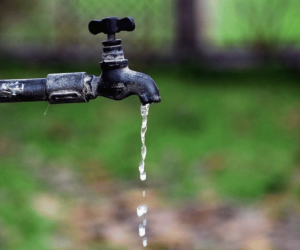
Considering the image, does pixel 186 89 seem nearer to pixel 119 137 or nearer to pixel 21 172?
pixel 119 137

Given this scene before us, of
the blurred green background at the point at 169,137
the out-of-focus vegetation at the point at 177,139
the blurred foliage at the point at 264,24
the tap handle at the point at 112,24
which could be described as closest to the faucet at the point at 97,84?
the tap handle at the point at 112,24

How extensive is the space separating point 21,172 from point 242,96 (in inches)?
80.4

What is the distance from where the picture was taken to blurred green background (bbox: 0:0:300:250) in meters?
3.35

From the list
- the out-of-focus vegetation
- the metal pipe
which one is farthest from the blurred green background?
the metal pipe

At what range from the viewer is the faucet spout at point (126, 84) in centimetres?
135

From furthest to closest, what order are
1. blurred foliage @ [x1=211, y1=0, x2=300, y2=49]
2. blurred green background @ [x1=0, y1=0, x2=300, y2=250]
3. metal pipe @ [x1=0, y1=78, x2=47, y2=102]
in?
blurred foliage @ [x1=211, y1=0, x2=300, y2=49], blurred green background @ [x1=0, y1=0, x2=300, y2=250], metal pipe @ [x1=0, y1=78, x2=47, y2=102]

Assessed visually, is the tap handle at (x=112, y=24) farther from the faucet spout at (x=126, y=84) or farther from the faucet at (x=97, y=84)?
the faucet spout at (x=126, y=84)

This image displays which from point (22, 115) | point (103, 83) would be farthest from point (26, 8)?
point (103, 83)

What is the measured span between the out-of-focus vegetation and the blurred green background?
11 millimetres

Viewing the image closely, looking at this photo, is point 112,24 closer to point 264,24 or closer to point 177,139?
point 177,139

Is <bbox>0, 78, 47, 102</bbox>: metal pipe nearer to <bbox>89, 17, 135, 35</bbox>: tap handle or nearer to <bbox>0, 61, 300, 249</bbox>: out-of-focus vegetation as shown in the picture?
<bbox>89, 17, 135, 35</bbox>: tap handle

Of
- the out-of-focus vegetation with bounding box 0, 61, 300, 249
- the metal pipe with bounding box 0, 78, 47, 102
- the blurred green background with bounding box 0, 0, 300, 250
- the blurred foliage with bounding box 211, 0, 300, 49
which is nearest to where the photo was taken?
the metal pipe with bounding box 0, 78, 47, 102

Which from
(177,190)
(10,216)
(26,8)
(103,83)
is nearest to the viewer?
(103,83)

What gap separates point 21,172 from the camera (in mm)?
3844
